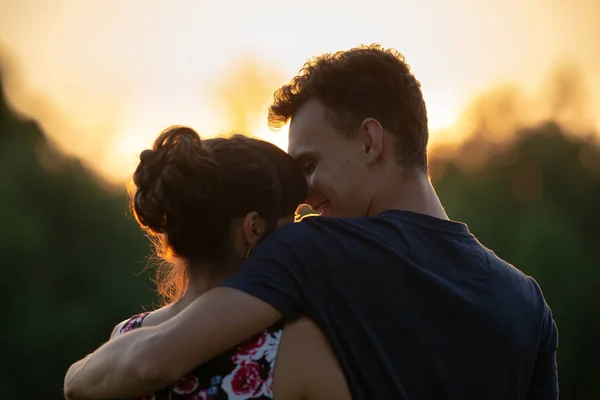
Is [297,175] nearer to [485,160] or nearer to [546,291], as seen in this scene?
[546,291]

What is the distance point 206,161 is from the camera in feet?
7.63

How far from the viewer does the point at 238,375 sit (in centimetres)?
214

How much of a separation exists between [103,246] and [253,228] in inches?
744

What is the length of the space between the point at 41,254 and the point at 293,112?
18273 mm

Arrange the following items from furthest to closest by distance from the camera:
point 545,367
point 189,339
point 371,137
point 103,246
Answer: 1. point 103,246
2. point 371,137
3. point 545,367
4. point 189,339

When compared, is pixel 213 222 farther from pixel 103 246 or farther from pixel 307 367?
pixel 103 246

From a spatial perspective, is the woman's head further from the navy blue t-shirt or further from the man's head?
the man's head

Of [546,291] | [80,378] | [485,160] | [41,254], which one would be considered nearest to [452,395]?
[80,378]

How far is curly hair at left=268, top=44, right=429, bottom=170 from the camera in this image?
9.53ft

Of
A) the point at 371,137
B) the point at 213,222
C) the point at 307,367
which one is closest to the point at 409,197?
the point at 371,137

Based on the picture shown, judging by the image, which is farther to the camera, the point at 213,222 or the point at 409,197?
the point at 409,197

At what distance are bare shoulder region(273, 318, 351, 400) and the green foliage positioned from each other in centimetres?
1749

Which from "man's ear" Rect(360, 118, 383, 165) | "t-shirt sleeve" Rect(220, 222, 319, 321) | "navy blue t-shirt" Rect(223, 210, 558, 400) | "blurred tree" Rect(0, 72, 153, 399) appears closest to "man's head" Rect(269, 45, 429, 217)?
"man's ear" Rect(360, 118, 383, 165)

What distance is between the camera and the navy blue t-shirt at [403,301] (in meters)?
2.19
